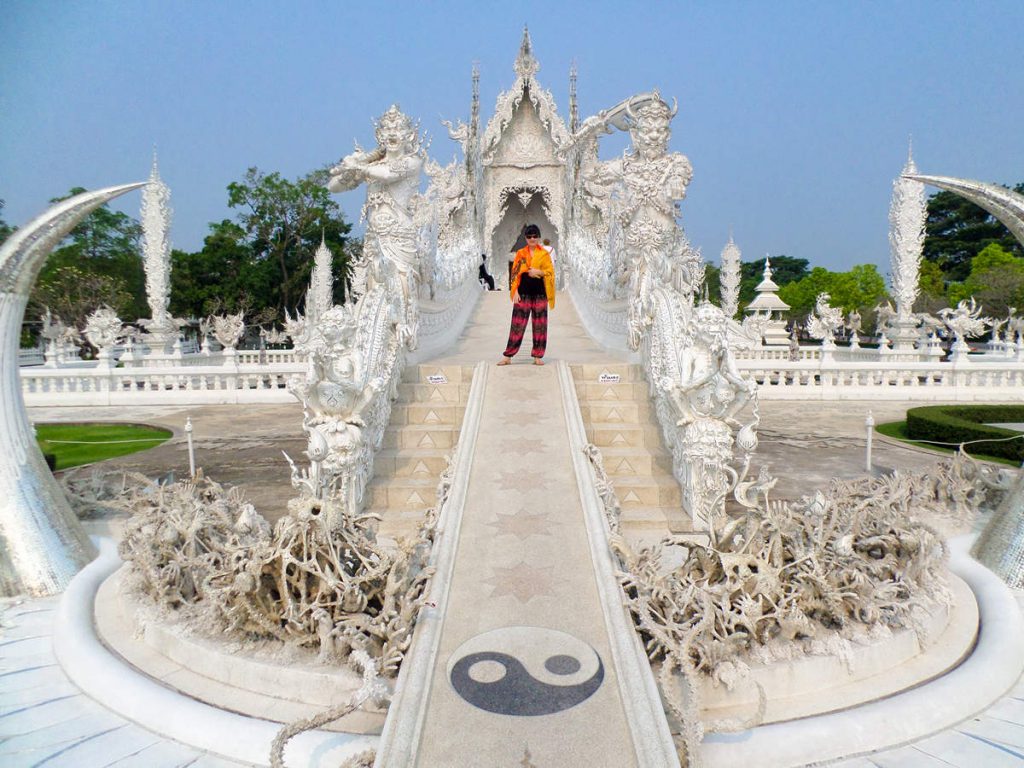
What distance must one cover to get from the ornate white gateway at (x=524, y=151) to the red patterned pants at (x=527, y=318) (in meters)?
12.4

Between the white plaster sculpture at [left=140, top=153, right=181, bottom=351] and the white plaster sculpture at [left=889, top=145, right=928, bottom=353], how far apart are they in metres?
21.4

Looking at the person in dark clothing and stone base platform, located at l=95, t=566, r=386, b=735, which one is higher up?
the person in dark clothing

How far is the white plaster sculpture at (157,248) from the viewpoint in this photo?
770 inches

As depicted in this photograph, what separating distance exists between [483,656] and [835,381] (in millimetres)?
12128

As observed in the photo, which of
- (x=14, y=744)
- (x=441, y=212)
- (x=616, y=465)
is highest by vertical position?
(x=441, y=212)

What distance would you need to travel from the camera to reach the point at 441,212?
17.7m

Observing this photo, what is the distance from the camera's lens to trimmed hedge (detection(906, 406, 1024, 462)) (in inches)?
319

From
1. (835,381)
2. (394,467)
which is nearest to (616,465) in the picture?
(394,467)

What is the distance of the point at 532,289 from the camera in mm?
7051

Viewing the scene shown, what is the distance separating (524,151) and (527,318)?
1359 centimetres

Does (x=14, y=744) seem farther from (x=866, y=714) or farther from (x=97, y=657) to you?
(x=866, y=714)

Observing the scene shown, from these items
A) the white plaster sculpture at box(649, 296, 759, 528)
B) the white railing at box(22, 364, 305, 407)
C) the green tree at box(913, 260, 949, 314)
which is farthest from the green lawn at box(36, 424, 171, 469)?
the green tree at box(913, 260, 949, 314)

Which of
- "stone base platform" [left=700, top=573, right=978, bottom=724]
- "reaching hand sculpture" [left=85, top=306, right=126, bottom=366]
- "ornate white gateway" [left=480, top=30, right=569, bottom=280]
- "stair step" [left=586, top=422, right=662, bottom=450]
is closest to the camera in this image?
"stone base platform" [left=700, top=573, right=978, bottom=724]

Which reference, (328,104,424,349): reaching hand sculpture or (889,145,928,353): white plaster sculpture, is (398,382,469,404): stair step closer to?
(328,104,424,349): reaching hand sculpture
